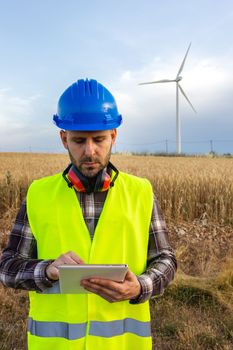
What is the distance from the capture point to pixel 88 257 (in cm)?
195

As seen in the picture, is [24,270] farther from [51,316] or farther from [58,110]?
[58,110]

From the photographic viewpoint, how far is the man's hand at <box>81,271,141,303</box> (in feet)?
5.47

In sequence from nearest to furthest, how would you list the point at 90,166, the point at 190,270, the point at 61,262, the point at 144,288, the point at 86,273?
1. the point at 86,273
2. the point at 61,262
3. the point at 144,288
4. the point at 90,166
5. the point at 190,270

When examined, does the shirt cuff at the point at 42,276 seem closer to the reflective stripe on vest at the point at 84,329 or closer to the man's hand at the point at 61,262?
the man's hand at the point at 61,262

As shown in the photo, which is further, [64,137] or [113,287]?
[64,137]

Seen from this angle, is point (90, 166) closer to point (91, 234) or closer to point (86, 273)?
point (91, 234)

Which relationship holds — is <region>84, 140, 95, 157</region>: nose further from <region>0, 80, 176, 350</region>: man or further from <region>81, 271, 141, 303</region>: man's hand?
<region>81, 271, 141, 303</region>: man's hand

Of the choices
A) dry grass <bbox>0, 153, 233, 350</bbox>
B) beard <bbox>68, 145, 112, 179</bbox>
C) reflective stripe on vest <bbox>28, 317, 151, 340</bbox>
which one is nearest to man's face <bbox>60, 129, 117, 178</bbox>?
beard <bbox>68, 145, 112, 179</bbox>

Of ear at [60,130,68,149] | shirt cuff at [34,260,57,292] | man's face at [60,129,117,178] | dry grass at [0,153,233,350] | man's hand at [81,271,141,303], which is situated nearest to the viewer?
man's hand at [81,271,141,303]

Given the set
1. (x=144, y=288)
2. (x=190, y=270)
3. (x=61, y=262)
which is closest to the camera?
(x=61, y=262)

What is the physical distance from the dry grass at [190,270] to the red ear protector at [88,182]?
2397mm

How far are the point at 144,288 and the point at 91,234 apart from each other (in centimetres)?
37

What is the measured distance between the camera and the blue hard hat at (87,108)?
6.72 ft

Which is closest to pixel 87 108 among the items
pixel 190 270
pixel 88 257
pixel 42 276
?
pixel 88 257
